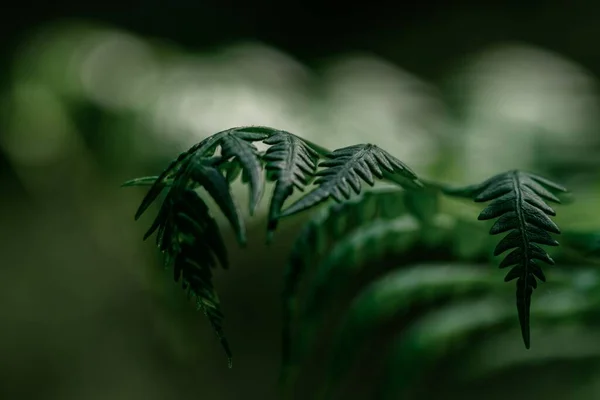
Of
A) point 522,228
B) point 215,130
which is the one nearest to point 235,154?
point 522,228

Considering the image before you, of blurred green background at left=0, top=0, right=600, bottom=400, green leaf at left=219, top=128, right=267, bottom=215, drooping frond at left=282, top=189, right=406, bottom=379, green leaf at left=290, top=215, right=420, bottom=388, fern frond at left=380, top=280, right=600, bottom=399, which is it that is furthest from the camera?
blurred green background at left=0, top=0, right=600, bottom=400

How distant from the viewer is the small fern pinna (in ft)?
1.47

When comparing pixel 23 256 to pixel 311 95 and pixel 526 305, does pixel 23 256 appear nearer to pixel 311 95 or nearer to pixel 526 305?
pixel 311 95

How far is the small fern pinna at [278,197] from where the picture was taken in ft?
1.47

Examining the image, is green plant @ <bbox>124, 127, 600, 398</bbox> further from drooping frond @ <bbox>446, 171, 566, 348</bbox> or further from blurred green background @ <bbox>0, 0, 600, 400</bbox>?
blurred green background @ <bbox>0, 0, 600, 400</bbox>

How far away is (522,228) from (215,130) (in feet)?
2.92

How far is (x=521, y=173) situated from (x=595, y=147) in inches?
42.8

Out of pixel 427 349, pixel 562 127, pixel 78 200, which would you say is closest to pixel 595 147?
pixel 562 127

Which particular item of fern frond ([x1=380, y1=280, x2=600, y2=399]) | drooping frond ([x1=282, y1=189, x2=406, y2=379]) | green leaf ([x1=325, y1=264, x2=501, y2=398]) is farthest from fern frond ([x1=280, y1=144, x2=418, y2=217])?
fern frond ([x1=380, y1=280, x2=600, y2=399])

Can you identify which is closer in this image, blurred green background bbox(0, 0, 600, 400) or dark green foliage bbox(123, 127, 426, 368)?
dark green foliage bbox(123, 127, 426, 368)

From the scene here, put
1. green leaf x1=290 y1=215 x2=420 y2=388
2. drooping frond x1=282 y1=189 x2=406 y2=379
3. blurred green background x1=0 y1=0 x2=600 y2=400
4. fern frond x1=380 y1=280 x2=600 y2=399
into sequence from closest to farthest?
drooping frond x1=282 y1=189 x2=406 y2=379, green leaf x1=290 y1=215 x2=420 y2=388, fern frond x1=380 y1=280 x2=600 y2=399, blurred green background x1=0 y1=0 x2=600 y2=400

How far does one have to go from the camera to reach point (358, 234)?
766 millimetres

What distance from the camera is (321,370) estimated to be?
2.40m

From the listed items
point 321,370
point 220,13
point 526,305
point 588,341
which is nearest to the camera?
point 526,305
